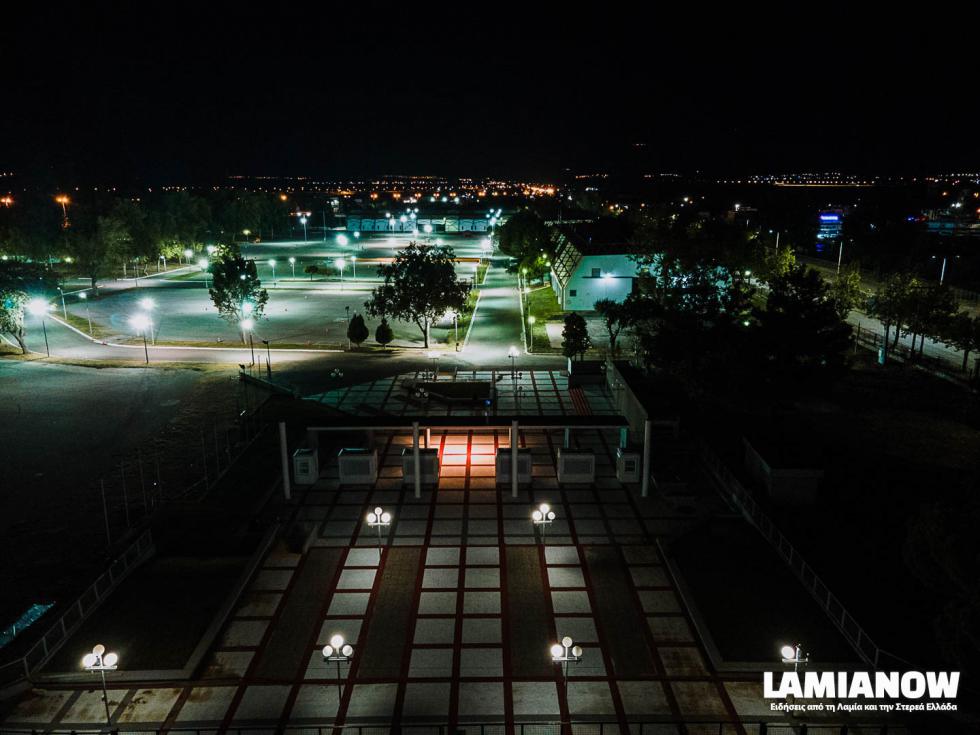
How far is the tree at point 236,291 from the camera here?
37.1 meters

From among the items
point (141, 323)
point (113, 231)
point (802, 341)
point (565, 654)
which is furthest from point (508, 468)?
point (113, 231)

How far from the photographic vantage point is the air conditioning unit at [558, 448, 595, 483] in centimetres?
1819

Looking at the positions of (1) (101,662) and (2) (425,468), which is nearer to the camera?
(1) (101,662)

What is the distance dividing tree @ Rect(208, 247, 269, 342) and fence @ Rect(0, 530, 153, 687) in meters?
24.6

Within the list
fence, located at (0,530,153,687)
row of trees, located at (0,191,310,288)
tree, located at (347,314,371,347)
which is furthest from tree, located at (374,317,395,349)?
row of trees, located at (0,191,310,288)

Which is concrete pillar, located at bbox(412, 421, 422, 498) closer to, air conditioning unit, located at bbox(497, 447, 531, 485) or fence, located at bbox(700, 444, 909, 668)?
air conditioning unit, located at bbox(497, 447, 531, 485)

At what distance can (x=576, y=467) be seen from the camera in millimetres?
18312

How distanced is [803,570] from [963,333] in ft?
62.7

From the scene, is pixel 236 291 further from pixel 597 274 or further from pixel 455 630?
pixel 455 630

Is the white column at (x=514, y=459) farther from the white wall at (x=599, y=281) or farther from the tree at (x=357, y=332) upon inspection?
the white wall at (x=599, y=281)

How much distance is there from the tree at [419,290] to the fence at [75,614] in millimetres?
21596

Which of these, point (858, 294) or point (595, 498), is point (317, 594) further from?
point (858, 294)

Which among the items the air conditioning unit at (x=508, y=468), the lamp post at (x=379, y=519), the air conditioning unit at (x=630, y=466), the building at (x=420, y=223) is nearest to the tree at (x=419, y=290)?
the air conditioning unit at (x=508, y=468)

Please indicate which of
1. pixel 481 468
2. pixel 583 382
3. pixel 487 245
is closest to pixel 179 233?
pixel 487 245
